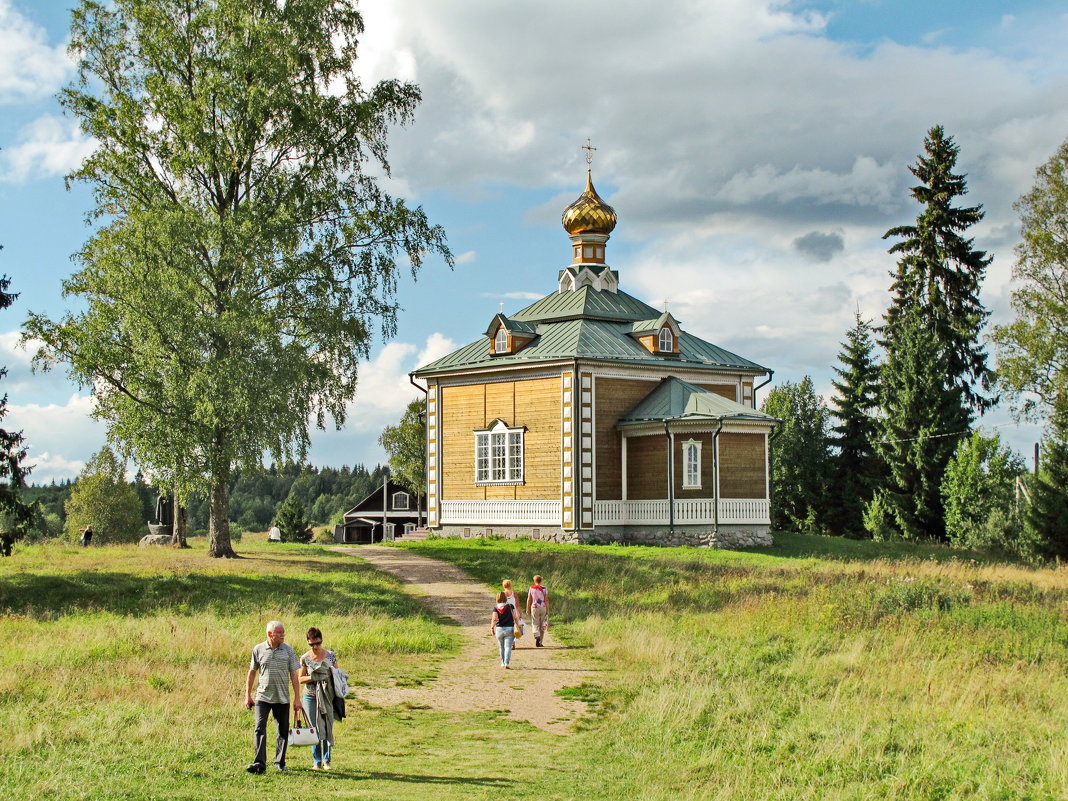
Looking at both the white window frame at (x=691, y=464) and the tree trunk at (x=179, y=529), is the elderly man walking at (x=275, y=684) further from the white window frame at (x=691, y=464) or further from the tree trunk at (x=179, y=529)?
the tree trunk at (x=179, y=529)

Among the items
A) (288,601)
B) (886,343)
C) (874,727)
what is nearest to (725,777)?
(874,727)

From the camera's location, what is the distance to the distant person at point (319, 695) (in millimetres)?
10305

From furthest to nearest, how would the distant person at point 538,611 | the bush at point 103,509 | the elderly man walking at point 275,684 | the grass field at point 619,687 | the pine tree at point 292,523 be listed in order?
the bush at point 103,509 → the pine tree at point 292,523 → the distant person at point 538,611 → the elderly man walking at point 275,684 → the grass field at point 619,687

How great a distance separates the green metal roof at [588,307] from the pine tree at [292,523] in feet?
111

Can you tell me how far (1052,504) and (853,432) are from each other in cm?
1380

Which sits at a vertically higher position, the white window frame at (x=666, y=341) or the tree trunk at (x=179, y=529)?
the white window frame at (x=666, y=341)

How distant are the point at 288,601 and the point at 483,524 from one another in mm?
14100

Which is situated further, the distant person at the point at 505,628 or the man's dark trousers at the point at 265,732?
the distant person at the point at 505,628


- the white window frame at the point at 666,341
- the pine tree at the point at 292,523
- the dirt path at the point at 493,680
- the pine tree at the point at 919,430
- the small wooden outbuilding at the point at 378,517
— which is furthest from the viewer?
the pine tree at the point at 292,523

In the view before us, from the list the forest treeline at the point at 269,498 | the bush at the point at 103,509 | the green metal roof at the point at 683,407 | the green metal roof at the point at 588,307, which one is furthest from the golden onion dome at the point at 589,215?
the forest treeline at the point at 269,498

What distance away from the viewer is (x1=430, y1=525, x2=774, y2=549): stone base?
31281 mm

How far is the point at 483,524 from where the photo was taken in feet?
114

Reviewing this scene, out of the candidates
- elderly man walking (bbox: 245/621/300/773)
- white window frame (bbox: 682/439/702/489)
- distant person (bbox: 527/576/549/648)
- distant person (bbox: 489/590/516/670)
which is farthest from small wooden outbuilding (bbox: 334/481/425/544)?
elderly man walking (bbox: 245/621/300/773)

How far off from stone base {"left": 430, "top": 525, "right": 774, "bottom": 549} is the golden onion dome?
11038mm
